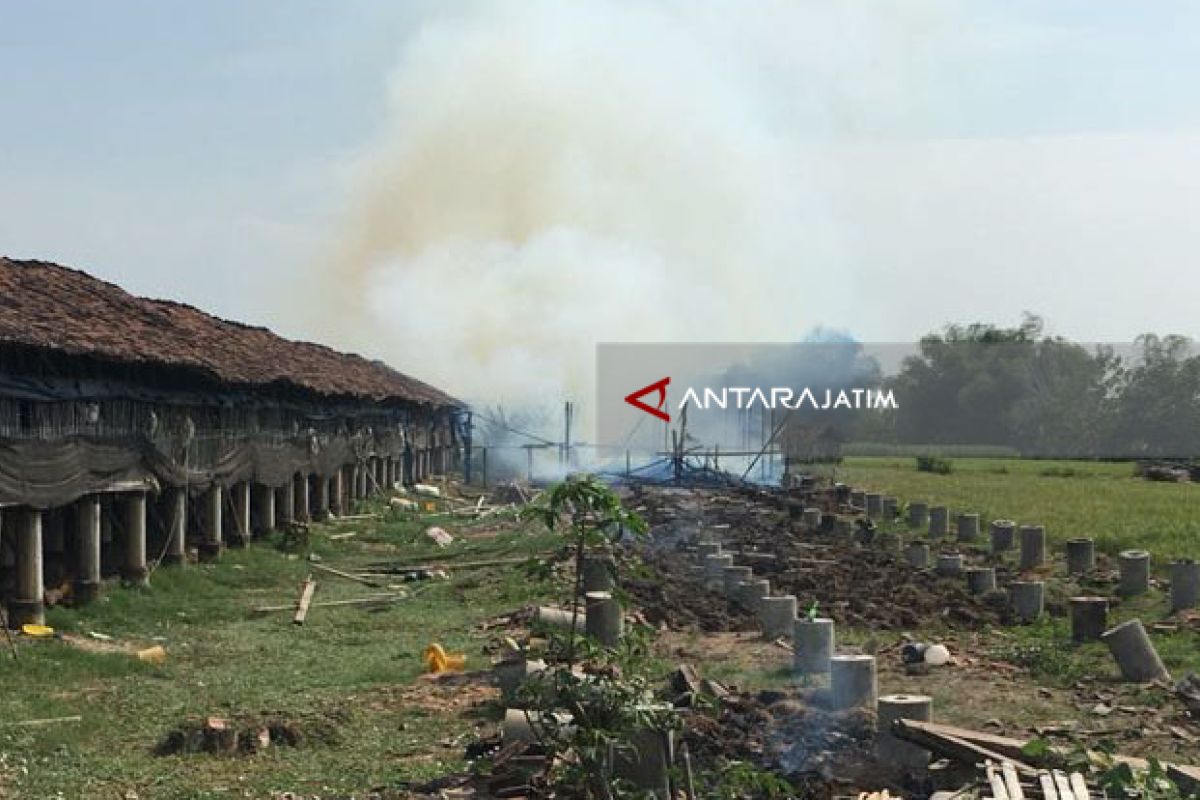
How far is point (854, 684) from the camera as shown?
12.6m

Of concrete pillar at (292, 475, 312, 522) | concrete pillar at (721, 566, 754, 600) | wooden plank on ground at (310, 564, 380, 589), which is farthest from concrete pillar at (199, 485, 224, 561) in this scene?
concrete pillar at (721, 566, 754, 600)

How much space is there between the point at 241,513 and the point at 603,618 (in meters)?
15.5

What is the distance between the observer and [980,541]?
2997cm

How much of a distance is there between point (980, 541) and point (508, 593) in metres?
12.1

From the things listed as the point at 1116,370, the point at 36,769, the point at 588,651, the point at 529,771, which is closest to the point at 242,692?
the point at 36,769

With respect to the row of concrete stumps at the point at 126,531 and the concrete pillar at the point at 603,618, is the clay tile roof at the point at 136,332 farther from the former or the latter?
the concrete pillar at the point at 603,618

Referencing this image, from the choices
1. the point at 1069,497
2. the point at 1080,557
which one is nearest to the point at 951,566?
the point at 1080,557

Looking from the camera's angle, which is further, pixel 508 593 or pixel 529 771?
pixel 508 593

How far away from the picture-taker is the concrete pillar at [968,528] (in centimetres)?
2980

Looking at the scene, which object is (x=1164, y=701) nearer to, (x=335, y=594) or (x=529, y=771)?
(x=529, y=771)

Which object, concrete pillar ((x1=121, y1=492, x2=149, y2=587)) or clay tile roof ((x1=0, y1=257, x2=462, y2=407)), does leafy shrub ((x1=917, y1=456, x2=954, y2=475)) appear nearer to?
clay tile roof ((x1=0, y1=257, x2=462, y2=407))

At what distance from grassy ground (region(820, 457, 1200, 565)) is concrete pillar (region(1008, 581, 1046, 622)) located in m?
6.19

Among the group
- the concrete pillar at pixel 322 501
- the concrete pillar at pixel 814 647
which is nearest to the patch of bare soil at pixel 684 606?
the concrete pillar at pixel 814 647

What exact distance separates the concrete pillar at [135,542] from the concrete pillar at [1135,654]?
46.0ft
